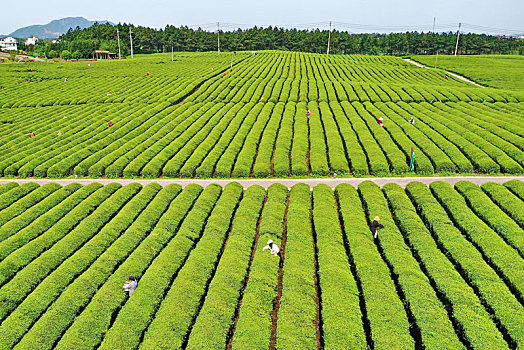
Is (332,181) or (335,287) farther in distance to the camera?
(332,181)

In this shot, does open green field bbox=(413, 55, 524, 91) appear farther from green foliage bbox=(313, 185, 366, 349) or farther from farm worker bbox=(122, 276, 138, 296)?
farm worker bbox=(122, 276, 138, 296)

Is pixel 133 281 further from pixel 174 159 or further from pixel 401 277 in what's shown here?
pixel 174 159

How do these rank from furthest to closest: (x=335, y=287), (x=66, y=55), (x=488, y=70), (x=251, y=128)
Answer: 1. (x=66, y=55)
2. (x=488, y=70)
3. (x=251, y=128)
4. (x=335, y=287)

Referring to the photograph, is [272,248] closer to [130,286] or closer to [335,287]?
[335,287]

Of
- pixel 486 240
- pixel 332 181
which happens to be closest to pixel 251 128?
pixel 332 181

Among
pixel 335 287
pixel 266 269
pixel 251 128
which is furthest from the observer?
pixel 251 128

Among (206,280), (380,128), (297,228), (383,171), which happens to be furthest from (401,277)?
(380,128)
